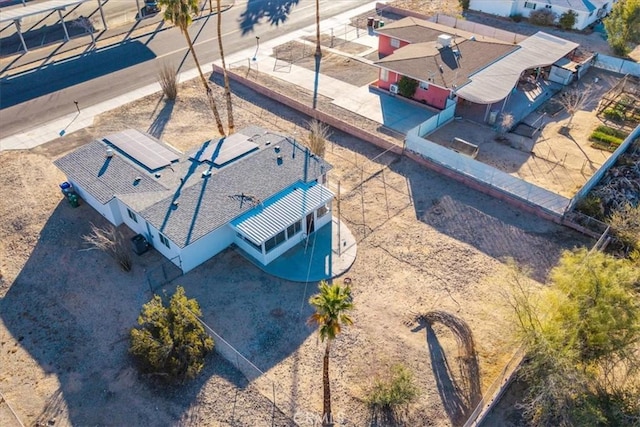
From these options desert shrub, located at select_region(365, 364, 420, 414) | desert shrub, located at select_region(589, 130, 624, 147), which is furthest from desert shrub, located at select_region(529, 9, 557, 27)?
desert shrub, located at select_region(365, 364, 420, 414)

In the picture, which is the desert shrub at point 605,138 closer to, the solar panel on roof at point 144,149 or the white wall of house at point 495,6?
the white wall of house at point 495,6

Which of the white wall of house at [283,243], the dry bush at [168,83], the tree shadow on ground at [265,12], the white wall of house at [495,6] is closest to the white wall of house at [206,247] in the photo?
the white wall of house at [283,243]

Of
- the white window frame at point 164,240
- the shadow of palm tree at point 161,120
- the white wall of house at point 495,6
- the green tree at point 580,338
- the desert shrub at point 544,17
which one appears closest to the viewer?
the green tree at point 580,338

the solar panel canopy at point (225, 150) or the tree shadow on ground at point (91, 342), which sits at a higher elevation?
the solar panel canopy at point (225, 150)

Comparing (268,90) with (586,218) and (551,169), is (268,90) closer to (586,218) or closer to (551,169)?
(551,169)

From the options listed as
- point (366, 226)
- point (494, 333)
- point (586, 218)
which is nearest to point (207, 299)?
point (366, 226)

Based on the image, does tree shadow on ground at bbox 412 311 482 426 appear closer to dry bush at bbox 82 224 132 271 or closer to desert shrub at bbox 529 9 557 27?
dry bush at bbox 82 224 132 271

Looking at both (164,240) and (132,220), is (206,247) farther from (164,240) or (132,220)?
(132,220)
